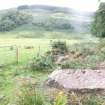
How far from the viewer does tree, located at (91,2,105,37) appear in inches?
969

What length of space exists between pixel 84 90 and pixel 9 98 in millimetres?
2392

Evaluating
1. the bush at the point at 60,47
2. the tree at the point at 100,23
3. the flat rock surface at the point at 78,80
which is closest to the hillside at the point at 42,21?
the tree at the point at 100,23

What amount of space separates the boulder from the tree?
11475mm

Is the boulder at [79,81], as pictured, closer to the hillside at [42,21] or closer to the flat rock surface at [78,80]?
the flat rock surface at [78,80]

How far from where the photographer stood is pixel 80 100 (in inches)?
412

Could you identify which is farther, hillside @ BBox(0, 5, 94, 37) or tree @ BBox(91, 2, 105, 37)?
hillside @ BBox(0, 5, 94, 37)

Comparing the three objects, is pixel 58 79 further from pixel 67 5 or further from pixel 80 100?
pixel 67 5

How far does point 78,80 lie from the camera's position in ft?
42.4

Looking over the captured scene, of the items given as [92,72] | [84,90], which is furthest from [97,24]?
[84,90]

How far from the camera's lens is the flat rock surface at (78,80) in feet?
40.1

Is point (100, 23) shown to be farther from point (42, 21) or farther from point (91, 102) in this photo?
point (42, 21)

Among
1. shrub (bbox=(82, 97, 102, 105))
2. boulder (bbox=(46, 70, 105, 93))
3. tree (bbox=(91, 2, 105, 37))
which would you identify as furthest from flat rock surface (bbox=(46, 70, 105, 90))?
tree (bbox=(91, 2, 105, 37))

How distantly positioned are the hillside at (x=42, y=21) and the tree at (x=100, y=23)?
19.8 metres

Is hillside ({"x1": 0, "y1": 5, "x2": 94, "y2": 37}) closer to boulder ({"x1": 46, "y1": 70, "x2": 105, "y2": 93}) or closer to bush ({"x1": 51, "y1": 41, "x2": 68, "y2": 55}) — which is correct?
bush ({"x1": 51, "y1": 41, "x2": 68, "y2": 55})
